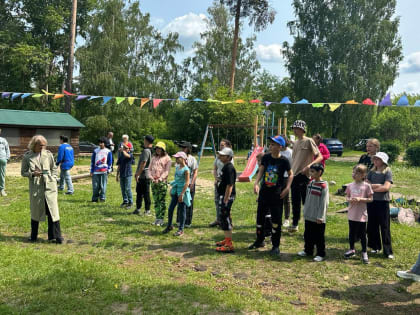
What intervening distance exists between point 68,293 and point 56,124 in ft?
64.6

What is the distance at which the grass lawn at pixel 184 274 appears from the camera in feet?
11.6

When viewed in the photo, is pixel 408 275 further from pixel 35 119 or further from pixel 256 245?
pixel 35 119

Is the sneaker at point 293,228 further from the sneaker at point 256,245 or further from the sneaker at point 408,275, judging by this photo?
the sneaker at point 408,275

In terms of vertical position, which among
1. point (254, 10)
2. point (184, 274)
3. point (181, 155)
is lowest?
point (184, 274)

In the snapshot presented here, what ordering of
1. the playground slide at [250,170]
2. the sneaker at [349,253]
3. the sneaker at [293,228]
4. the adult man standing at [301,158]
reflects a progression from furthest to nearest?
the playground slide at [250,170] → the sneaker at [293,228] → the adult man standing at [301,158] → the sneaker at [349,253]

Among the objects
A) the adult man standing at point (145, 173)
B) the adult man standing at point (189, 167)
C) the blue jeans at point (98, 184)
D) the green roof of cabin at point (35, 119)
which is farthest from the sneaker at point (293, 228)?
the green roof of cabin at point (35, 119)

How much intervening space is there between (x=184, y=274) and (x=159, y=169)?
2.61m

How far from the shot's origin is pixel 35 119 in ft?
69.5

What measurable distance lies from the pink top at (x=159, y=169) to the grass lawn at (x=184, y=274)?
0.94 meters

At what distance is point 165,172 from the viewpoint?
662 cm

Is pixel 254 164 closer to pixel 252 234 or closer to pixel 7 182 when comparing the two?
pixel 252 234

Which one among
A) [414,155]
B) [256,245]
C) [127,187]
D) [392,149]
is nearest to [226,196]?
[256,245]

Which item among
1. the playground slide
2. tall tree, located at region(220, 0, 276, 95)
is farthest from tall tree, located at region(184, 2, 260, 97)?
the playground slide

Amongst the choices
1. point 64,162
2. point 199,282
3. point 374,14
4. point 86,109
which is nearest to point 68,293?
point 199,282
